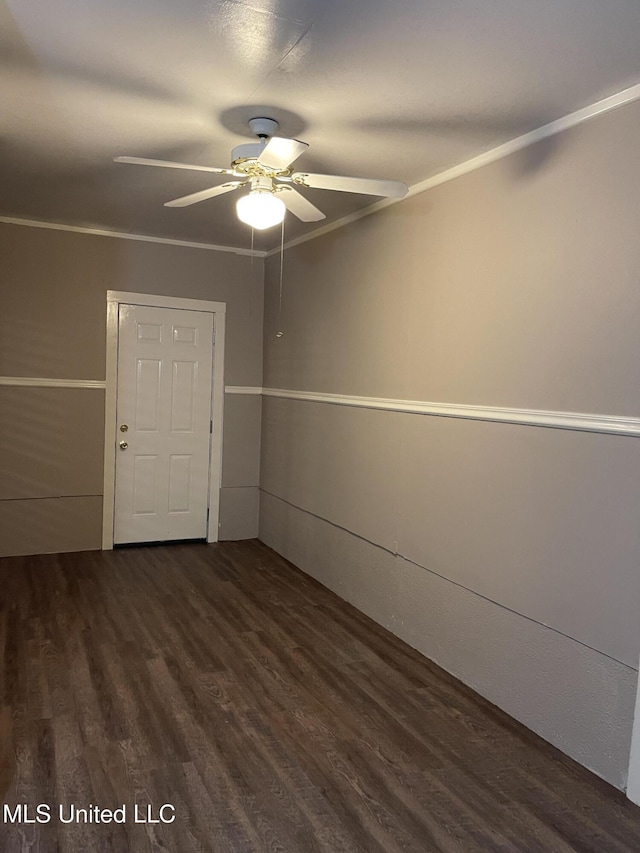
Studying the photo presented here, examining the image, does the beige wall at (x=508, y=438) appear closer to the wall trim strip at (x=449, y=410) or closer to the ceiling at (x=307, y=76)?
the wall trim strip at (x=449, y=410)

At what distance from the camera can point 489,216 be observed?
10.2ft

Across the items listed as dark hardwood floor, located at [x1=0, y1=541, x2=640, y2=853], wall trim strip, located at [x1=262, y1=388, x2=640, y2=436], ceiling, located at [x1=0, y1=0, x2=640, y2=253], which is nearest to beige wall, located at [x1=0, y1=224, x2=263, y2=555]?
dark hardwood floor, located at [x1=0, y1=541, x2=640, y2=853]

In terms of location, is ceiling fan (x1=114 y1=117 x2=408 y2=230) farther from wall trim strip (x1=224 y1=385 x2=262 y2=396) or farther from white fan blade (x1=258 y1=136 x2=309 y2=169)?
wall trim strip (x1=224 y1=385 x2=262 y2=396)

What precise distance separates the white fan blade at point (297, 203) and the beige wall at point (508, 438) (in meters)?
0.71

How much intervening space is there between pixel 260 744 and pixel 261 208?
7.19 ft

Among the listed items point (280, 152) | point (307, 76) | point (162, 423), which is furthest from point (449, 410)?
point (162, 423)

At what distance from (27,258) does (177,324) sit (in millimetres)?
1195

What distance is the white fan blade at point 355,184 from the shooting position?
8.87 ft

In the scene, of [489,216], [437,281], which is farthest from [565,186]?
[437,281]

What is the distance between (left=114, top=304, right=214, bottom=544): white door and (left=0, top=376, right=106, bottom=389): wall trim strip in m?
0.21

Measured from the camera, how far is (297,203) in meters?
3.07

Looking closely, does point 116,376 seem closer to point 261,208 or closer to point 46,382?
point 46,382

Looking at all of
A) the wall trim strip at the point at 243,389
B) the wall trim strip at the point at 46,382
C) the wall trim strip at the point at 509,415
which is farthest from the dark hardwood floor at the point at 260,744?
the wall trim strip at the point at 243,389

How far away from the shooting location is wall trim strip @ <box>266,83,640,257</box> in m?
2.43
